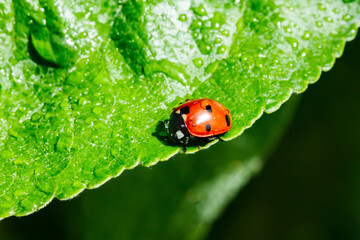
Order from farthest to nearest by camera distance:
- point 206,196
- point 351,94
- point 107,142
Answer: point 206,196
point 351,94
point 107,142

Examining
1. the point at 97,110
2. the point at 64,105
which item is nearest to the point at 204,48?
the point at 97,110

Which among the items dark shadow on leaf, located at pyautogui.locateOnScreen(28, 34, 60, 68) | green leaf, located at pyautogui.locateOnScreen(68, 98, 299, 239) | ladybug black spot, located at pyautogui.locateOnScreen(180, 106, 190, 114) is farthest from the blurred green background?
dark shadow on leaf, located at pyautogui.locateOnScreen(28, 34, 60, 68)

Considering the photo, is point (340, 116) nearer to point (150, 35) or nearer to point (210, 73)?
point (210, 73)

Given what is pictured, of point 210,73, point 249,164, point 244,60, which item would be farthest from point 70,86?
point 249,164

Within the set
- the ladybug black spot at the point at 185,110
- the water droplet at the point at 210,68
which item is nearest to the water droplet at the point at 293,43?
the water droplet at the point at 210,68

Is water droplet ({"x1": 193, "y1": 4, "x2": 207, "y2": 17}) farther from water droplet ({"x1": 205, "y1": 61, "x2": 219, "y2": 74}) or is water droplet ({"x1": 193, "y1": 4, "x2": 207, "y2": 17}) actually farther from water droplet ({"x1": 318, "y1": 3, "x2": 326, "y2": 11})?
water droplet ({"x1": 318, "y1": 3, "x2": 326, "y2": 11})
